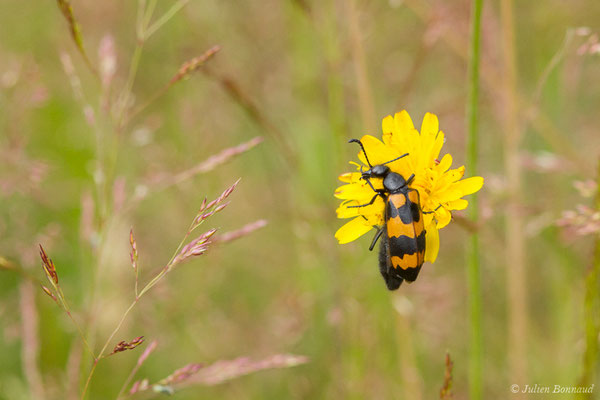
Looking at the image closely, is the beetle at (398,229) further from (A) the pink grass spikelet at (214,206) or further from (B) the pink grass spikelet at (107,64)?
(B) the pink grass spikelet at (107,64)

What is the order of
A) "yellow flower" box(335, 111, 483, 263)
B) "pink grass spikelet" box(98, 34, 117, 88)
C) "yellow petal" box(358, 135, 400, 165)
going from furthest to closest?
1. "pink grass spikelet" box(98, 34, 117, 88)
2. "yellow petal" box(358, 135, 400, 165)
3. "yellow flower" box(335, 111, 483, 263)

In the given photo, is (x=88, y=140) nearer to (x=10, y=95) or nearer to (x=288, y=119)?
(x=10, y=95)

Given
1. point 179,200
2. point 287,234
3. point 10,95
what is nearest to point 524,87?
point 287,234

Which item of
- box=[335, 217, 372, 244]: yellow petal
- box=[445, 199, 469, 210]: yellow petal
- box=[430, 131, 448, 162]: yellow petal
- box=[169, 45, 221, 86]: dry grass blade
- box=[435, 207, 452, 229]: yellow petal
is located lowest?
box=[335, 217, 372, 244]: yellow petal

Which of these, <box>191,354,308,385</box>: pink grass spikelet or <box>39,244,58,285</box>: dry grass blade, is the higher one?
<box>39,244,58,285</box>: dry grass blade

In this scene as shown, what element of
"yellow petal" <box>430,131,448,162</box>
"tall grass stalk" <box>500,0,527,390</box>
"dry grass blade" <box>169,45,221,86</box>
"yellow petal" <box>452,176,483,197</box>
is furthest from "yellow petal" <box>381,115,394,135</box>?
"tall grass stalk" <box>500,0,527,390</box>

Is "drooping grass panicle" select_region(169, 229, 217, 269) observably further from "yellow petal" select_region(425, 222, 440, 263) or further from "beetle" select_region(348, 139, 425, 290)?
"yellow petal" select_region(425, 222, 440, 263)

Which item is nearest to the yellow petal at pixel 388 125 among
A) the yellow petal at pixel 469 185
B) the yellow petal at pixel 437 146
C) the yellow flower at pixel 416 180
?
the yellow flower at pixel 416 180
